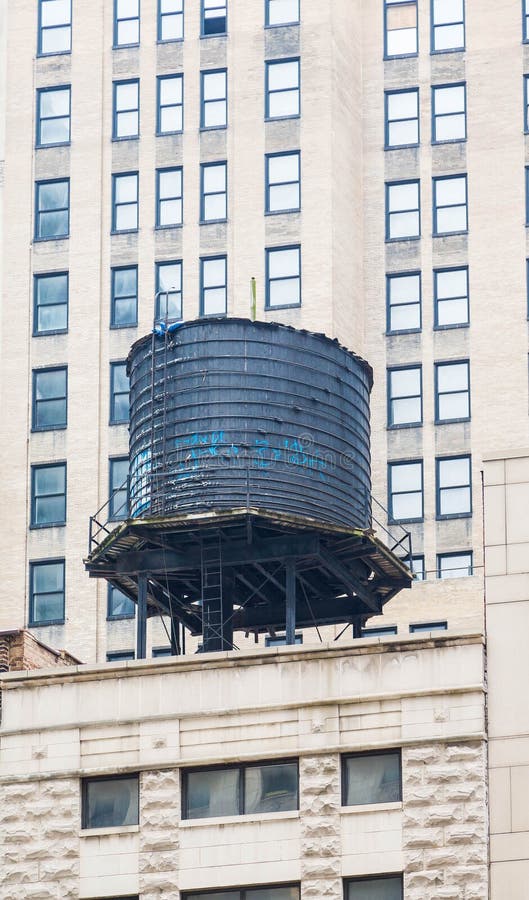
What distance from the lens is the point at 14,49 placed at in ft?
307

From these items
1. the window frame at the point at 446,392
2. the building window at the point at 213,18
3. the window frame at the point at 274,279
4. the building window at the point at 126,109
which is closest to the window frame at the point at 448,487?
the window frame at the point at 446,392

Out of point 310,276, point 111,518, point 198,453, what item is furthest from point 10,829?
point 310,276

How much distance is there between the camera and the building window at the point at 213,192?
89188mm

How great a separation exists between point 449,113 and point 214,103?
7812 mm

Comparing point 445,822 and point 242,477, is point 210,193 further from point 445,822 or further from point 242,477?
point 445,822

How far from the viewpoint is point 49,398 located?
88.4 metres

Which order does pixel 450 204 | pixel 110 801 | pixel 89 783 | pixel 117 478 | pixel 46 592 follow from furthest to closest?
pixel 450 204
pixel 117 478
pixel 46 592
pixel 89 783
pixel 110 801

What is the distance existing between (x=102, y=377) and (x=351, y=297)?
843cm

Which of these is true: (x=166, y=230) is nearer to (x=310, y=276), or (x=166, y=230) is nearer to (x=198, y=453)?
(x=310, y=276)

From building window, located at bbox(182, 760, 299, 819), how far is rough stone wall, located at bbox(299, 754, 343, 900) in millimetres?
375

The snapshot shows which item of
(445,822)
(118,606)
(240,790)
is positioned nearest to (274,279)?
(118,606)

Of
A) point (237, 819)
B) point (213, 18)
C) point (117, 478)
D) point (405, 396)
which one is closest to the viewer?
point (237, 819)

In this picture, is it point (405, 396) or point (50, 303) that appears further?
point (50, 303)

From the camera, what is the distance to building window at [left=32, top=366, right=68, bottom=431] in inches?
3465
